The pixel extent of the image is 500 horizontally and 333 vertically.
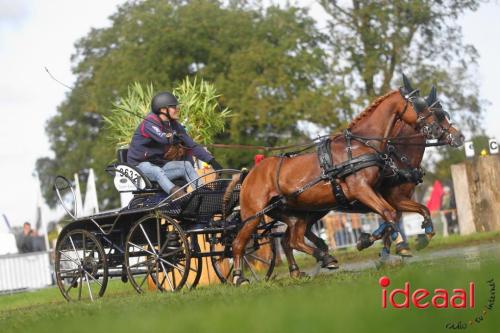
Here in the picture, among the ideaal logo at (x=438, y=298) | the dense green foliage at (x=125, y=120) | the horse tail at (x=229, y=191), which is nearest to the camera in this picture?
the ideaal logo at (x=438, y=298)

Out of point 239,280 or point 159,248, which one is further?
point 159,248

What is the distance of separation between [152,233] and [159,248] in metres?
0.35

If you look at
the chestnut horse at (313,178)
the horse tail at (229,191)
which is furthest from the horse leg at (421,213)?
the horse tail at (229,191)

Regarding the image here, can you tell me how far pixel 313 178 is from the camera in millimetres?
13039

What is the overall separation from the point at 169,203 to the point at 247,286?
2195mm

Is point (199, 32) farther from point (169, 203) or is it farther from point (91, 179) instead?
point (169, 203)

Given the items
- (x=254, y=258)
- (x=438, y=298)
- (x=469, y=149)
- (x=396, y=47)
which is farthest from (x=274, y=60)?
(x=438, y=298)

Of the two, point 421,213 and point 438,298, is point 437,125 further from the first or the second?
point 438,298

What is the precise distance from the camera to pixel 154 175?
45.3 feet

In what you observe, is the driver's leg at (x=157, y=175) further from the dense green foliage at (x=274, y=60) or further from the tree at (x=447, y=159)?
the tree at (x=447, y=159)

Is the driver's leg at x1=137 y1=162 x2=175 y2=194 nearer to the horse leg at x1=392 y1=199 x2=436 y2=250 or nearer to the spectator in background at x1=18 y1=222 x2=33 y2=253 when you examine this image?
the horse leg at x1=392 y1=199 x2=436 y2=250

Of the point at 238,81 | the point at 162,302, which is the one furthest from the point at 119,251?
the point at 238,81

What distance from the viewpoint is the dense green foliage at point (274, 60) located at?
40.7 metres

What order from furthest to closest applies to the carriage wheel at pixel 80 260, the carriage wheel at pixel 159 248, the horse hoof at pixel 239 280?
the carriage wheel at pixel 80 260 < the carriage wheel at pixel 159 248 < the horse hoof at pixel 239 280
